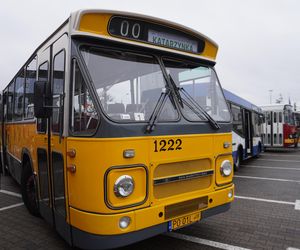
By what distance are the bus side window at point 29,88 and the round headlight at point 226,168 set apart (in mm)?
3187

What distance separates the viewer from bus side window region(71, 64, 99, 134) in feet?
11.3

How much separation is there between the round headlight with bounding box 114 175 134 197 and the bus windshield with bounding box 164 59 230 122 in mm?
1179

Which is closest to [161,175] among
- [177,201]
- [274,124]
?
[177,201]

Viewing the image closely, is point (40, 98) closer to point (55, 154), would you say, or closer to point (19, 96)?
point (55, 154)

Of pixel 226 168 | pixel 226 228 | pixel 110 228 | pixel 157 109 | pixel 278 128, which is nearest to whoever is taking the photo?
pixel 110 228

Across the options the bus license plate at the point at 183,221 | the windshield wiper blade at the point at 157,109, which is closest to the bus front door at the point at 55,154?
the windshield wiper blade at the point at 157,109

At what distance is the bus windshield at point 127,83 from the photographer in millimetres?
3596

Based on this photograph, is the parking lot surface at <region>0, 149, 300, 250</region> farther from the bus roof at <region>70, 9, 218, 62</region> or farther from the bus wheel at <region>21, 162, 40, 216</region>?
the bus roof at <region>70, 9, 218, 62</region>

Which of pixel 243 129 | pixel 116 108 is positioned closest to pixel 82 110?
pixel 116 108

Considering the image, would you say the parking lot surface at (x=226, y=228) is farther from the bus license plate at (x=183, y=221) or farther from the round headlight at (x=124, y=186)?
the round headlight at (x=124, y=186)

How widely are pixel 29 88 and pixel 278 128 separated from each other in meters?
17.3

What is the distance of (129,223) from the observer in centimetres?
339

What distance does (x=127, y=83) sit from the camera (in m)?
3.95

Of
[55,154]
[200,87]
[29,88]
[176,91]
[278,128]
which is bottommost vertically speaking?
[55,154]
